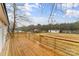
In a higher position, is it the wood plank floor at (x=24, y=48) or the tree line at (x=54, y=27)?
the tree line at (x=54, y=27)

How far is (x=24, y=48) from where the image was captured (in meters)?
2.48

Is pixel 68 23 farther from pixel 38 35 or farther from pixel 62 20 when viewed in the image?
pixel 38 35

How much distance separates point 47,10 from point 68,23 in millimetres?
324

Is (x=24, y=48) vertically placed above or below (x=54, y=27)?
below

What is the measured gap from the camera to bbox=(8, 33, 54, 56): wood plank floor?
2.46 m

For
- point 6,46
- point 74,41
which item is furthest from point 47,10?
point 6,46

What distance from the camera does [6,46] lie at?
2426 mm

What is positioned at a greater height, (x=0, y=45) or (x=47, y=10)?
(x=47, y=10)

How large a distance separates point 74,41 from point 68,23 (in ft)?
0.81

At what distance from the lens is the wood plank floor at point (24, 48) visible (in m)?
2.46

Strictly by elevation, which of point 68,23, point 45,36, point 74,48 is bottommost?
point 74,48

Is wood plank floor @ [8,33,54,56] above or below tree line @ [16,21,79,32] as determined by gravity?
below

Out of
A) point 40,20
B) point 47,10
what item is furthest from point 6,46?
point 47,10

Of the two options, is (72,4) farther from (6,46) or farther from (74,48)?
(6,46)
